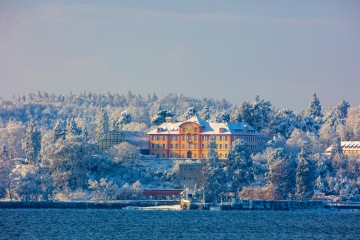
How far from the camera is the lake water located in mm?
102812

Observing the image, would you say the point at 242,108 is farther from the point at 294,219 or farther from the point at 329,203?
the point at 294,219

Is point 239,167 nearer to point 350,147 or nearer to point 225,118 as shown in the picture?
point 225,118

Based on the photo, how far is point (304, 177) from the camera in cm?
14638

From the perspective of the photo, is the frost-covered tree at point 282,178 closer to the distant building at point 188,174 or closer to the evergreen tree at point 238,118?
the distant building at point 188,174

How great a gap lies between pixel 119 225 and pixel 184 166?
4639cm

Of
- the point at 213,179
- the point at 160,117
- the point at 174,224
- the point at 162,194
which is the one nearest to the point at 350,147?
the point at 160,117

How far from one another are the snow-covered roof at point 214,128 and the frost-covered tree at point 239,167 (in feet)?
49.6

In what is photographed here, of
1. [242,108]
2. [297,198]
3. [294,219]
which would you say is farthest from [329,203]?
[242,108]

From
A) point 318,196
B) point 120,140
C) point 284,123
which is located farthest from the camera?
point 284,123

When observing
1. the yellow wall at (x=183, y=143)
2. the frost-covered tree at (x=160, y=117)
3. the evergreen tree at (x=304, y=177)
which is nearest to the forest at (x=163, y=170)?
the evergreen tree at (x=304, y=177)

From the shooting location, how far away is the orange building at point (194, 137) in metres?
171

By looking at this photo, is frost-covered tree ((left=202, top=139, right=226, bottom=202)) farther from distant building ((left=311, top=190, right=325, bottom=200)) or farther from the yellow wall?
the yellow wall

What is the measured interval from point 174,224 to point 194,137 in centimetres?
5595

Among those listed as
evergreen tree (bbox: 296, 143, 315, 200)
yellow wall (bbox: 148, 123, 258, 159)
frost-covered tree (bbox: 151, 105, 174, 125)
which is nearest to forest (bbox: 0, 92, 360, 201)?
evergreen tree (bbox: 296, 143, 315, 200)
